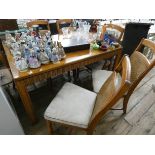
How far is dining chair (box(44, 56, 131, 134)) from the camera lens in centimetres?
85

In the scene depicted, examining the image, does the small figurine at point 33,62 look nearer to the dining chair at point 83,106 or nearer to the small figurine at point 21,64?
the small figurine at point 21,64

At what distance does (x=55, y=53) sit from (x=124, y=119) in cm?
105

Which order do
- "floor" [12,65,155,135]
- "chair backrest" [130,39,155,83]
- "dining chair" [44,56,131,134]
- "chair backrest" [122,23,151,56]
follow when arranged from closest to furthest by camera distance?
"dining chair" [44,56,131,134]
"chair backrest" [130,39,155,83]
"floor" [12,65,155,135]
"chair backrest" [122,23,151,56]

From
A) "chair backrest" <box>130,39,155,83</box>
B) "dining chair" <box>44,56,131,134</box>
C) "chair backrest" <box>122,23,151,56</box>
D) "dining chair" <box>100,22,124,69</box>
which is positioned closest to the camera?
"dining chair" <box>44,56,131,134</box>

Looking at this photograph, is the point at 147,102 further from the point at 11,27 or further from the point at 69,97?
the point at 11,27

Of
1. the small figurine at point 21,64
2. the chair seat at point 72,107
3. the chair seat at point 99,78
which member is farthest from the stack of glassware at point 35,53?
the chair seat at point 99,78

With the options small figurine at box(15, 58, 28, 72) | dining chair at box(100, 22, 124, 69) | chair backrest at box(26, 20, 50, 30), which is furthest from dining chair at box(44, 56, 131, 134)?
chair backrest at box(26, 20, 50, 30)

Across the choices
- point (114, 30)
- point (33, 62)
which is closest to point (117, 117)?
point (33, 62)

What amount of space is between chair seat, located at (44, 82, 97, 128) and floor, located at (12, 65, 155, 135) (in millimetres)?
431

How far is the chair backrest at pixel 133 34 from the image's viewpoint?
79.5 inches

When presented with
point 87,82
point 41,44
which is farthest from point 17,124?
point 87,82

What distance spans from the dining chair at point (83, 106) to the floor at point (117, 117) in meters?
0.42

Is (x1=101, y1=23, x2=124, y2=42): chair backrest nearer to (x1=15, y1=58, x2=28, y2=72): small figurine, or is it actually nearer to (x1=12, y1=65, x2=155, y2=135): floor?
(x1=12, y1=65, x2=155, y2=135): floor

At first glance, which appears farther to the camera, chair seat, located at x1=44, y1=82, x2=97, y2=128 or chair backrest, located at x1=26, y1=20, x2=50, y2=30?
chair backrest, located at x1=26, y1=20, x2=50, y2=30
